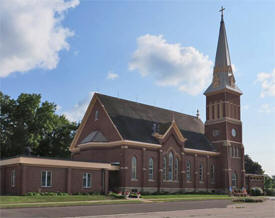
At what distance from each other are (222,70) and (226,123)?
9608 millimetres

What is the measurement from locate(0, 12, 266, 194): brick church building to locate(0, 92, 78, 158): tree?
28.6ft

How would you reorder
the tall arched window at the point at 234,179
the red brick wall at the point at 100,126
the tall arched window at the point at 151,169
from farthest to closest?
the tall arched window at the point at 234,179
the tall arched window at the point at 151,169
the red brick wall at the point at 100,126

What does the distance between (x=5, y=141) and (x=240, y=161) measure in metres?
36.9

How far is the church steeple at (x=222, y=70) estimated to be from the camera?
62.0 meters

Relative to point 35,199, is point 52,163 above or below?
above

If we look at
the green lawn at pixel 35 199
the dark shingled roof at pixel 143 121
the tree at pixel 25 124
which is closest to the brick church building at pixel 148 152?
the dark shingled roof at pixel 143 121

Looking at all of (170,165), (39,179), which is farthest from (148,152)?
(39,179)

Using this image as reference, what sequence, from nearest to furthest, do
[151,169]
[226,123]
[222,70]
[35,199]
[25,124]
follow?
[35,199], [151,169], [25,124], [226,123], [222,70]

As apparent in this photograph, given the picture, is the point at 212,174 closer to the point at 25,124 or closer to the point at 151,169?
the point at 151,169

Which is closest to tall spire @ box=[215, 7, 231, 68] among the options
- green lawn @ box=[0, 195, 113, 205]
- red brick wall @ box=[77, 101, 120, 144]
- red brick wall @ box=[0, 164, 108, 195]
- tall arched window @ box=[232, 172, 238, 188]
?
tall arched window @ box=[232, 172, 238, 188]

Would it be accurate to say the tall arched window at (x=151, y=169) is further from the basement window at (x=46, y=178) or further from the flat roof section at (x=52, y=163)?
the basement window at (x=46, y=178)

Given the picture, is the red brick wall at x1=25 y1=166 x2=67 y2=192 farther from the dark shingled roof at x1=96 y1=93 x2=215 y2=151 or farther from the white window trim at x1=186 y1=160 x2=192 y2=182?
the white window trim at x1=186 y1=160 x2=192 y2=182

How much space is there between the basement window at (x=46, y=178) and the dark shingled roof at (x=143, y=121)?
1124 centimetres

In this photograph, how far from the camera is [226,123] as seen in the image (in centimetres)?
5962
